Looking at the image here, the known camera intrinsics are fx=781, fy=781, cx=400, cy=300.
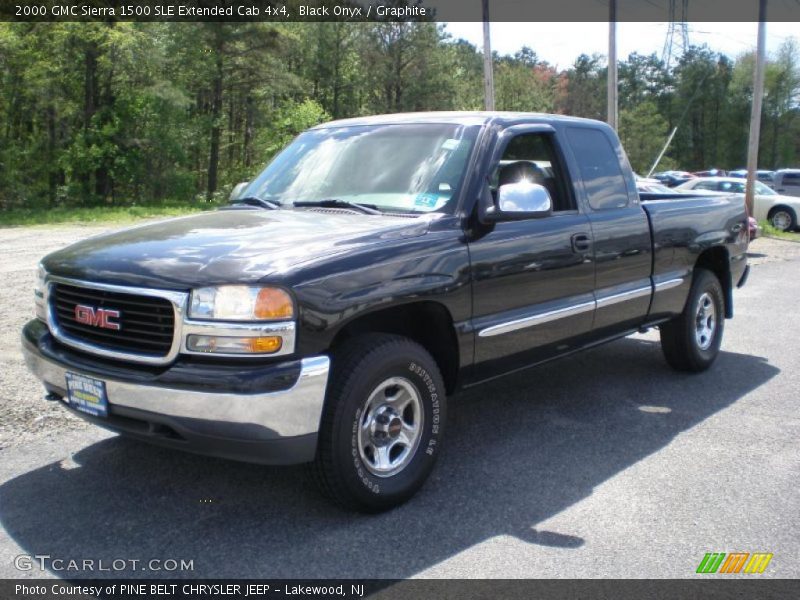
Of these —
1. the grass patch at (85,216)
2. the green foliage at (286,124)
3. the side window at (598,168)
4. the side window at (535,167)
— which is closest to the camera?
the side window at (535,167)

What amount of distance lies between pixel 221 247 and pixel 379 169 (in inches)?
52.8

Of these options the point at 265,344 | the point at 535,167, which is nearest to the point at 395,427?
the point at 265,344

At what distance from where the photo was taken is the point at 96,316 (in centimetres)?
358

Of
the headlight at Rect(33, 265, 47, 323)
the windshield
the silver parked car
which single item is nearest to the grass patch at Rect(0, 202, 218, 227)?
the windshield

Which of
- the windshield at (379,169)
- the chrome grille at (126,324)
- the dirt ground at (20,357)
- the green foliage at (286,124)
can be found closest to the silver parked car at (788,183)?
the dirt ground at (20,357)

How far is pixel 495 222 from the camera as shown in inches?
169

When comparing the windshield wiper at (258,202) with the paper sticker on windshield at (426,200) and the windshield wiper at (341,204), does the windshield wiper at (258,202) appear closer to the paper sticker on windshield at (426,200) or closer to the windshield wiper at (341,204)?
the windshield wiper at (341,204)

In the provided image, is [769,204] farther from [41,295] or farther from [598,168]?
[41,295]

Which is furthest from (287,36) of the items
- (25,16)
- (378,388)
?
(378,388)

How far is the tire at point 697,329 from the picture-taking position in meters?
6.34

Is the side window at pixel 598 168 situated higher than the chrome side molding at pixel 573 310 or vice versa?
the side window at pixel 598 168

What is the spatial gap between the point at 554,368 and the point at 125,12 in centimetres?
3187

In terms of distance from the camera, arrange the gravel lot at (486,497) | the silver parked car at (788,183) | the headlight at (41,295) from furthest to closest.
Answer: the silver parked car at (788,183) < the headlight at (41,295) < the gravel lot at (486,497)

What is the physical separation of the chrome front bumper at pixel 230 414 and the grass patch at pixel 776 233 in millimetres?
20717
